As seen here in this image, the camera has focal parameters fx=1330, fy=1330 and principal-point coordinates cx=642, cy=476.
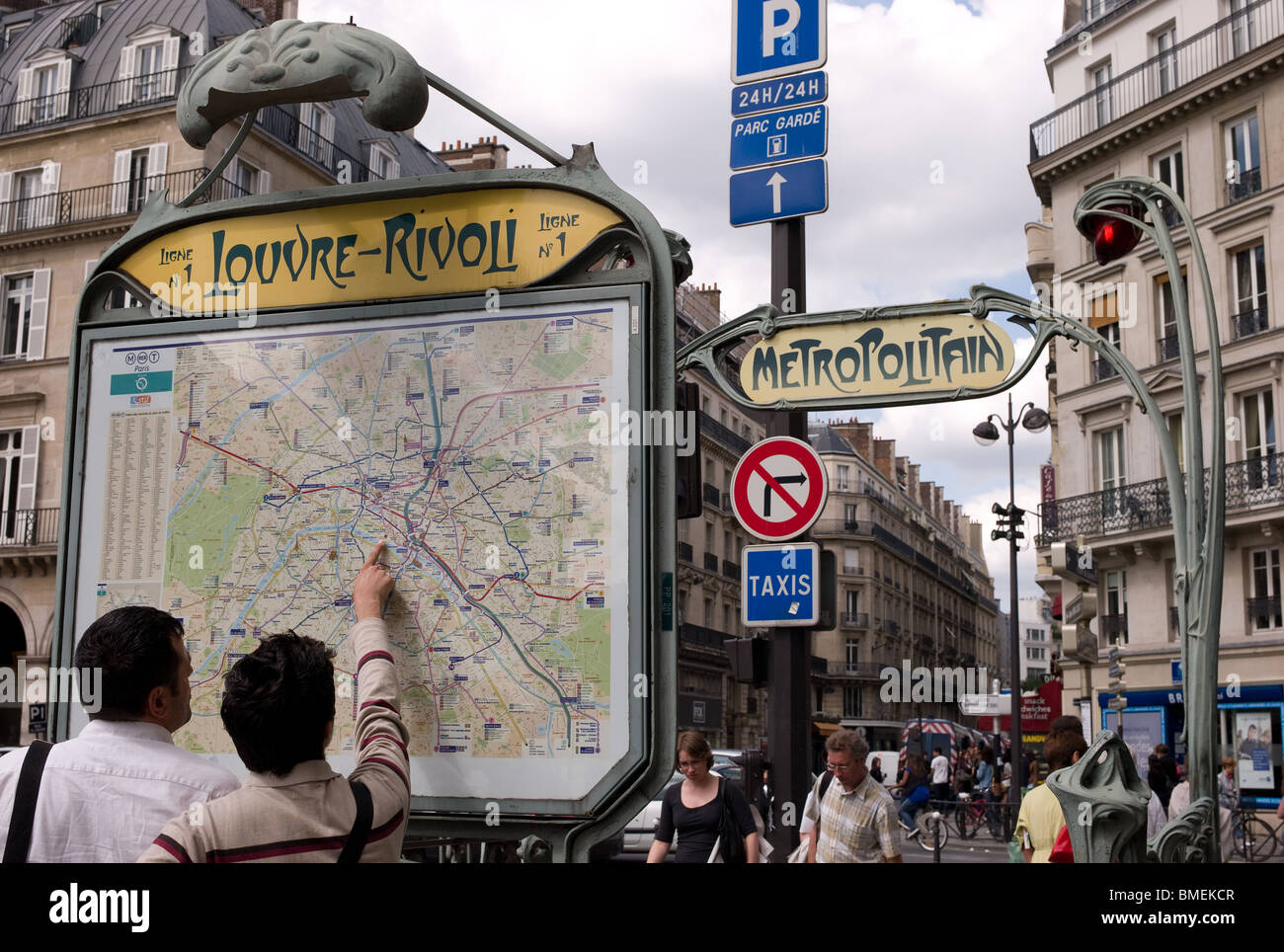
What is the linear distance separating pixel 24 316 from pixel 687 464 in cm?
3152

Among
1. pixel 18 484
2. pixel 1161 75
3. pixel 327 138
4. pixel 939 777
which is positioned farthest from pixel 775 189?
pixel 1161 75

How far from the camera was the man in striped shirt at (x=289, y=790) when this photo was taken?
7.07ft

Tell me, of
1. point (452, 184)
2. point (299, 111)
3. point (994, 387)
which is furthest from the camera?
point (299, 111)

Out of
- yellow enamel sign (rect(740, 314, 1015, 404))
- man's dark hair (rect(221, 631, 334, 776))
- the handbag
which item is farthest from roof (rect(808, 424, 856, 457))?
man's dark hair (rect(221, 631, 334, 776))

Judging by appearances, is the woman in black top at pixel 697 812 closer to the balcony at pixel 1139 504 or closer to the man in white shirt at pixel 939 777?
the man in white shirt at pixel 939 777

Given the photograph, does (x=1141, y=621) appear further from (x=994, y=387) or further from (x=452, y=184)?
(x=452, y=184)

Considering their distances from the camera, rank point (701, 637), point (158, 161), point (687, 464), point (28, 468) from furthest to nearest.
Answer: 1. point (701, 637)
2. point (158, 161)
3. point (28, 468)
4. point (687, 464)

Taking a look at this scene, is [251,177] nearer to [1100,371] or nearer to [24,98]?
[24,98]

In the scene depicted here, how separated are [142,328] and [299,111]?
102 feet

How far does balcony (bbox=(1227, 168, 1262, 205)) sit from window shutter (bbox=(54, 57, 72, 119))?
27.5 meters

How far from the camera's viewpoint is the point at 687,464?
344 centimetres

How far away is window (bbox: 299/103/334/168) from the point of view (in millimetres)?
32406

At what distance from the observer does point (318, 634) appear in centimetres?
350
